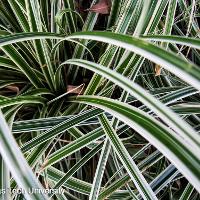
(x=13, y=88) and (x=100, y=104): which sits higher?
(x=13, y=88)

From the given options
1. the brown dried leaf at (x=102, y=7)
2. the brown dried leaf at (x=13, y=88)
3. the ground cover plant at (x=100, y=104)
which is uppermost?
the brown dried leaf at (x=102, y=7)

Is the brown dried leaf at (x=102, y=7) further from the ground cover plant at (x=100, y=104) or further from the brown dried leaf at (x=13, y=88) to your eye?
A: the brown dried leaf at (x=13, y=88)

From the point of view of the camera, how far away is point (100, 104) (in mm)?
604

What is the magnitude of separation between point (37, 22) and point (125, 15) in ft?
0.65

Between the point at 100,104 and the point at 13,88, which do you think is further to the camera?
the point at 13,88

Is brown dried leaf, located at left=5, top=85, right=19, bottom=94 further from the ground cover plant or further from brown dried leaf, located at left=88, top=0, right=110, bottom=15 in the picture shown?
brown dried leaf, located at left=88, top=0, right=110, bottom=15

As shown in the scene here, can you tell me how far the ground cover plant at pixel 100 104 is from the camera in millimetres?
388

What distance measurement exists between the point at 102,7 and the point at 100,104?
0.42 metres

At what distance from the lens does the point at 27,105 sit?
86 cm

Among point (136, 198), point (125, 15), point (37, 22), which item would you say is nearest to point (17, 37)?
point (37, 22)

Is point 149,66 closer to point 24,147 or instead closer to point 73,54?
point 73,54

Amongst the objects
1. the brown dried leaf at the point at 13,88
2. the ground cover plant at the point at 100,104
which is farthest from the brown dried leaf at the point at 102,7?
the brown dried leaf at the point at 13,88

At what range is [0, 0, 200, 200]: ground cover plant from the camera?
0.39m

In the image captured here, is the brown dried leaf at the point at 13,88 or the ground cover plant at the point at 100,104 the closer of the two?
the ground cover plant at the point at 100,104
